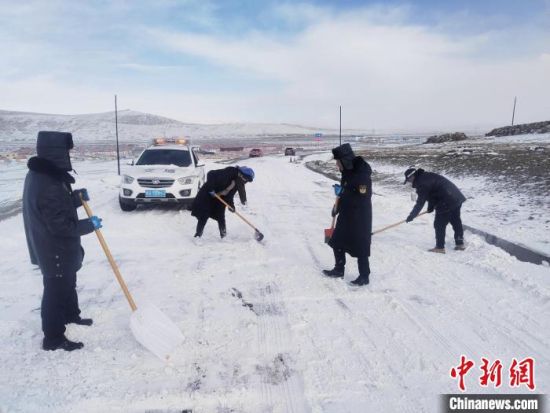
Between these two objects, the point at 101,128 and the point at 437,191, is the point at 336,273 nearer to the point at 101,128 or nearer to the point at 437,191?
the point at 437,191

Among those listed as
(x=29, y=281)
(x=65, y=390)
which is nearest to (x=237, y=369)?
(x=65, y=390)

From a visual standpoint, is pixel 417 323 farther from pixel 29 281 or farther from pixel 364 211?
pixel 29 281

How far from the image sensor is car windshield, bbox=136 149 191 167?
35.1 feet

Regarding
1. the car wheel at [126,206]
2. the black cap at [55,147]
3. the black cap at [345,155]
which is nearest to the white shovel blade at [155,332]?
the black cap at [55,147]

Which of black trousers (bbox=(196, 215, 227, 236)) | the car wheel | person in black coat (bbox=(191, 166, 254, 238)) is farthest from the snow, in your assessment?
the car wheel

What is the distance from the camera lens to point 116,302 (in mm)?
4566

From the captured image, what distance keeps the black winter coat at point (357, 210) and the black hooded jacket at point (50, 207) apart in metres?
3.05

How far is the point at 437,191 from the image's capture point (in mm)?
6484

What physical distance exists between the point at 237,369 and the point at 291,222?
5.91 metres

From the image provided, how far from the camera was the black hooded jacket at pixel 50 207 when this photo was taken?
128 inches

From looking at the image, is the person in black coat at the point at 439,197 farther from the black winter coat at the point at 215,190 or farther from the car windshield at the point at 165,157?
the car windshield at the point at 165,157

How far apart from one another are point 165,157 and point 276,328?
8088mm

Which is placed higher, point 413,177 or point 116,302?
point 413,177

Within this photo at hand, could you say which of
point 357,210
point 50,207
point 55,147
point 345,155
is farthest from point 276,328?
point 55,147
